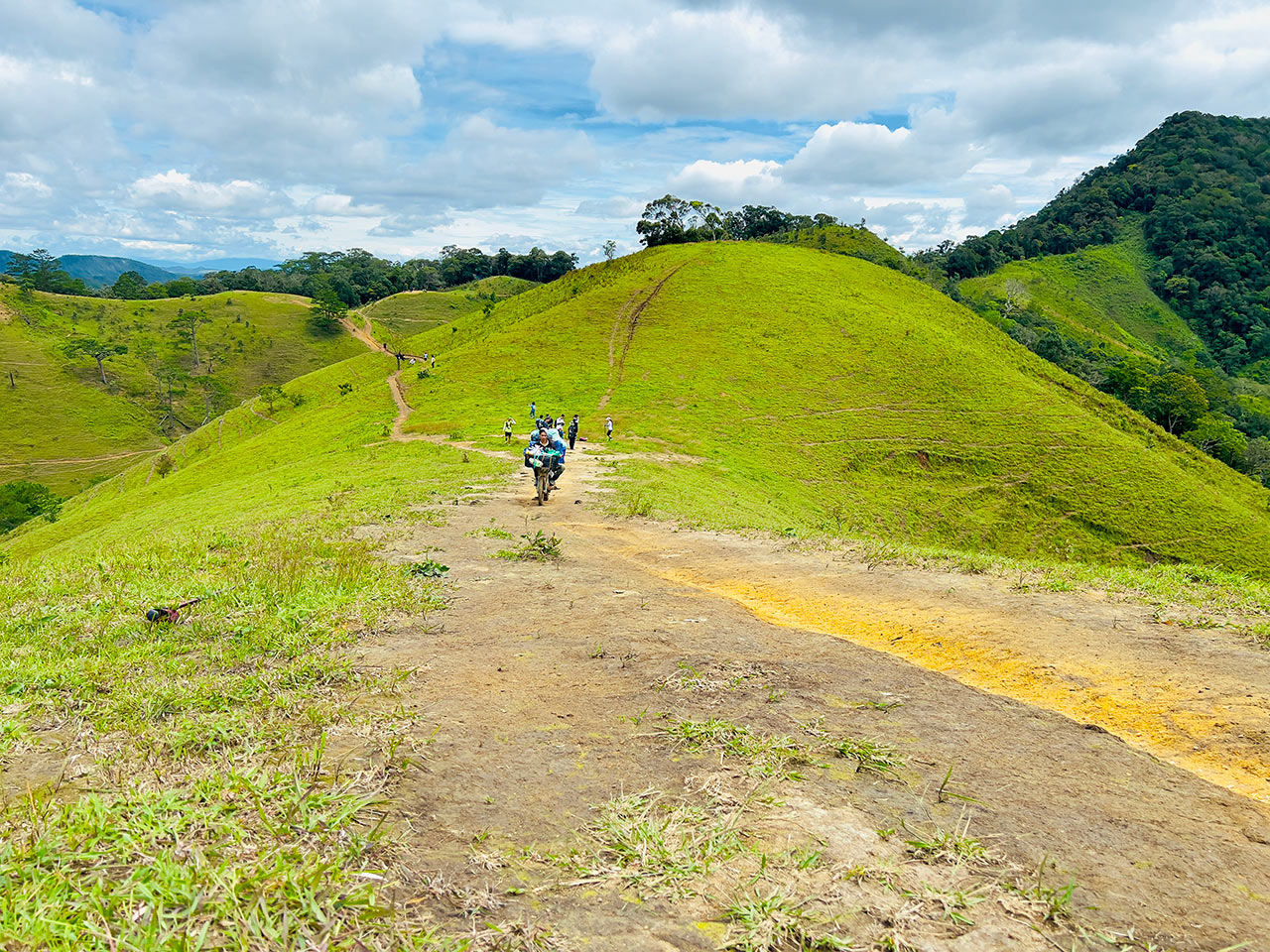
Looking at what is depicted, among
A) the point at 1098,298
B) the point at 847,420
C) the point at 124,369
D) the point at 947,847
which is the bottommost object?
the point at 947,847

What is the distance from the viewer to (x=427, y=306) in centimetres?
11862

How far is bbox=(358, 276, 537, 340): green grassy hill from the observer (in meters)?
110

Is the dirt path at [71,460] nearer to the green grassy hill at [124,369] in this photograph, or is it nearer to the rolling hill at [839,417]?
the green grassy hill at [124,369]

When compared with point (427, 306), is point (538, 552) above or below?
below

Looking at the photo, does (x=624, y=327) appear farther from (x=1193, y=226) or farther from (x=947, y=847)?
(x=1193, y=226)

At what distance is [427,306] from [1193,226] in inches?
6303

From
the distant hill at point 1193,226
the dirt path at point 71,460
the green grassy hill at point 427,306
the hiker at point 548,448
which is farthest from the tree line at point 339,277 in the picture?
the hiker at point 548,448

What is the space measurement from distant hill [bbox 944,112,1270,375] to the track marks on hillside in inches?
4072

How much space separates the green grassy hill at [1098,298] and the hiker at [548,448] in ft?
348

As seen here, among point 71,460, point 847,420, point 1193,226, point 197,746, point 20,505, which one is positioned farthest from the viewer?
point 1193,226

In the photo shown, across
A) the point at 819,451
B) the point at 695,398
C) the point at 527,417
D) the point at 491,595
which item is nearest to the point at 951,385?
the point at 819,451

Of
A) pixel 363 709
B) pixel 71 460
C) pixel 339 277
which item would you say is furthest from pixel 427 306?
pixel 363 709

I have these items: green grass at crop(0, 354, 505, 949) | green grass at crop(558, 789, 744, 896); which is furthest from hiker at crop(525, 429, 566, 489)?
green grass at crop(558, 789, 744, 896)

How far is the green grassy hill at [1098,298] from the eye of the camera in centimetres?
11419
